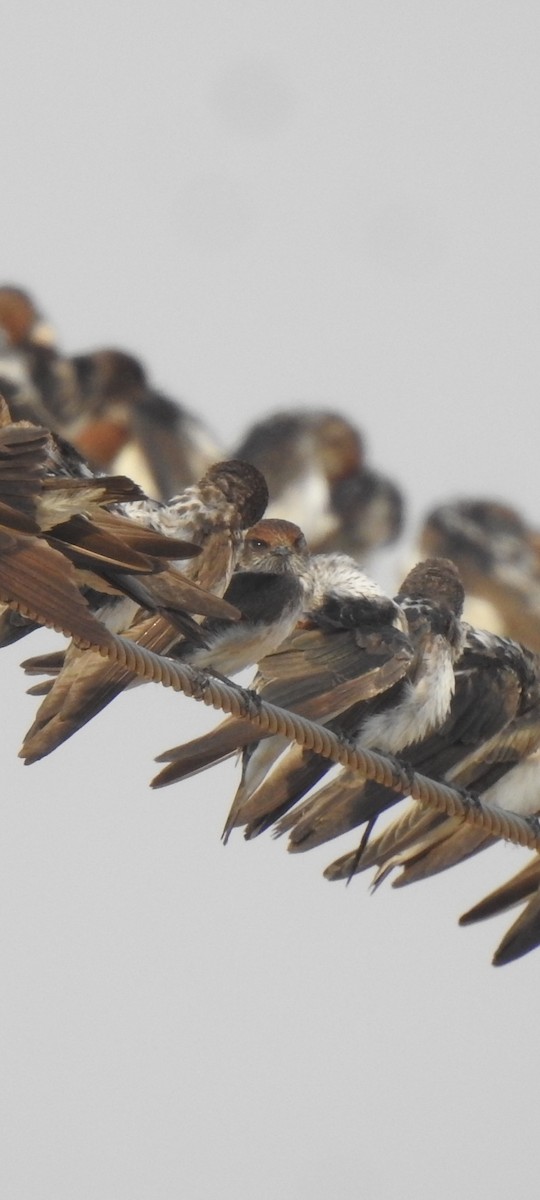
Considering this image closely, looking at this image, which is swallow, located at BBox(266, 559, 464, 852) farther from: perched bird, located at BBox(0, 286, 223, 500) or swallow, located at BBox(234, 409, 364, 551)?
swallow, located at BBox(234, 409, 364, 551)

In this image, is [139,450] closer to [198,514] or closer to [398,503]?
[398,503]

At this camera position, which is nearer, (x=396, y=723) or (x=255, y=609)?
(x=255, y=609)

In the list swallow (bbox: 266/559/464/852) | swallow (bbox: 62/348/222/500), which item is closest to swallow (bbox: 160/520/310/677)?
swallow (bbox: 266/559/464/852)

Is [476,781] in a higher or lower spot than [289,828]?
higher

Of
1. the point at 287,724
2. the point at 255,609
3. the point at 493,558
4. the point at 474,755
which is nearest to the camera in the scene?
the point at 287,724

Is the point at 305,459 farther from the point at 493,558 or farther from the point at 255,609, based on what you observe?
the point at 255,609

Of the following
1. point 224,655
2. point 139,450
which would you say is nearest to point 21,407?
point 139,450

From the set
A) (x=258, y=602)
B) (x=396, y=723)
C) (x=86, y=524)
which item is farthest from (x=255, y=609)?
(x=86, y=524)
